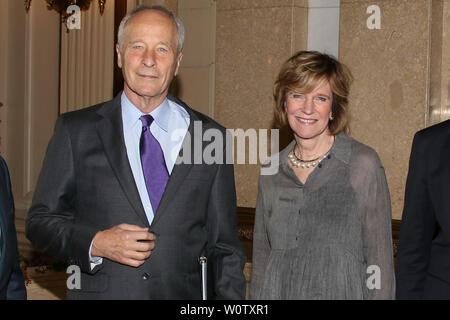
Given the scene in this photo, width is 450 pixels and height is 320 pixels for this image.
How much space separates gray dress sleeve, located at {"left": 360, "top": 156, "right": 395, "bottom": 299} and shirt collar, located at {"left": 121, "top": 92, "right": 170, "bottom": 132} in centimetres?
97

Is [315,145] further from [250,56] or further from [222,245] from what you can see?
[250,56]

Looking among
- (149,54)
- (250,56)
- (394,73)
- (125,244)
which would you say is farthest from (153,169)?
(250,56)

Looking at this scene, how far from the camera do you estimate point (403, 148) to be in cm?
555

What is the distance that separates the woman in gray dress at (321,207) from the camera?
3262 mm

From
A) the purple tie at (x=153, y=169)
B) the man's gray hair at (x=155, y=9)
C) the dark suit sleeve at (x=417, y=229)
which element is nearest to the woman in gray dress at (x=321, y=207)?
the dark suit sleeve at (x=417, y=229)

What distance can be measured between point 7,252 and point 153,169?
0.73 m

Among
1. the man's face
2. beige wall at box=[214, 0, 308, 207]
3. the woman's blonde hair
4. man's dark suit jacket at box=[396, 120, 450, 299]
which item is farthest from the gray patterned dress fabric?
beige wall at box=[214, 0, 308, 207]

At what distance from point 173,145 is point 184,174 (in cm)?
17

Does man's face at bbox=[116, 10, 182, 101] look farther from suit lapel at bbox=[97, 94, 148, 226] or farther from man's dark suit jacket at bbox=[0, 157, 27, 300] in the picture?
man's dark suit jacket at bbox=[0, 157, 27, 300]

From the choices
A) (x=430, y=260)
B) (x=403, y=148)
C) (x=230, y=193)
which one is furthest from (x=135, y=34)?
(x=403, y=148)

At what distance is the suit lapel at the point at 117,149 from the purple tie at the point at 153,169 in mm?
76

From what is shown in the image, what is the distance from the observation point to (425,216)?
3.00 metres

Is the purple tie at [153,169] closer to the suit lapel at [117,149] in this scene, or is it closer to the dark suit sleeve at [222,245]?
the suit lapel at [117,149]
